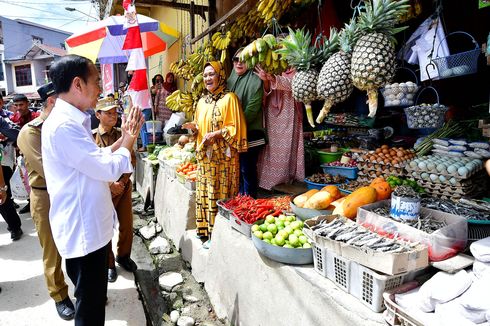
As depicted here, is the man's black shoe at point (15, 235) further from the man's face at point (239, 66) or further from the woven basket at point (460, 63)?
the woven basket at point (460, 63)

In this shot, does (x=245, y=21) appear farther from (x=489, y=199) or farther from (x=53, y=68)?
(x=489, y=199)

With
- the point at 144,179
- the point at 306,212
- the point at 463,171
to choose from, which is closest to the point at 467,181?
the point at 463,171

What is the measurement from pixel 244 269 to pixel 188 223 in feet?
5.65

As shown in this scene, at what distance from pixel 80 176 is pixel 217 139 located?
1.78 meters

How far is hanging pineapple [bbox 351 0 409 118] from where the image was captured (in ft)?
6.50

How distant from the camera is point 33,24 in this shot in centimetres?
3506

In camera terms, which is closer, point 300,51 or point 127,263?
point 300,51

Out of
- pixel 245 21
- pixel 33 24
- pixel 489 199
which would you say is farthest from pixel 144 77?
pixel 33 24

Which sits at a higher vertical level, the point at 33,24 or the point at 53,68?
the point at 33,24

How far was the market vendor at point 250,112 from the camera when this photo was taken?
379cm

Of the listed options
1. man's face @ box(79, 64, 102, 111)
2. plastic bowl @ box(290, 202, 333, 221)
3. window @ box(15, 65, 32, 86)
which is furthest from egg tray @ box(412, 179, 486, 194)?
Result: window @ box(15, 65, 32, 86)

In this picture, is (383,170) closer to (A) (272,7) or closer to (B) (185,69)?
(A) (272,7)

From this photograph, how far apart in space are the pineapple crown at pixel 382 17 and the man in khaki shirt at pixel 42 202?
278 cm

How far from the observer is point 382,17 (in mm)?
2047
